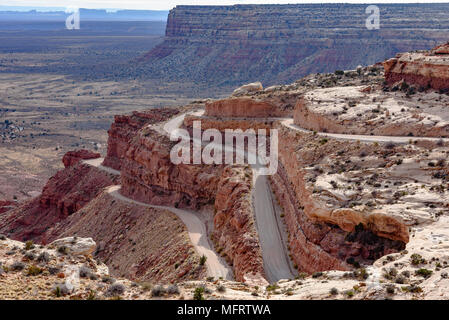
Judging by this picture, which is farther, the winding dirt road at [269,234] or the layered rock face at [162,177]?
the layered rock face at [162,177]

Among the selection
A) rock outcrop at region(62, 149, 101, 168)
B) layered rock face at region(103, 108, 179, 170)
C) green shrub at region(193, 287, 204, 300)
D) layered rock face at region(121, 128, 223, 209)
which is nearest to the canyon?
layered rock face at region(121, 128, 223, 209)

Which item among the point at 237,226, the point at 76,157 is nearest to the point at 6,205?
the point at 76,157

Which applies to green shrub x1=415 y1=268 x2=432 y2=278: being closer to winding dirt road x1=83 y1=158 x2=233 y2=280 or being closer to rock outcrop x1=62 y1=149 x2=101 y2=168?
winding dirt road x1=83 y1=158 x2=233 y2=280

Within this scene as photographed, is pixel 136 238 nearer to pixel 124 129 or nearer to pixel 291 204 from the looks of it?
pixel 291 204

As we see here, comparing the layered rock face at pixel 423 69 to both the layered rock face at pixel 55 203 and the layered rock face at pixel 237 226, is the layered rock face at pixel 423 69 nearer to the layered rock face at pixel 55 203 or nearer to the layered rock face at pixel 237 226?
the layered rock face at pixel 237 226

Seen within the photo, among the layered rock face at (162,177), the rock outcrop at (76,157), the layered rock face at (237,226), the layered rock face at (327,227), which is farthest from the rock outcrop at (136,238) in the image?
the rock outcrop at (76,157)

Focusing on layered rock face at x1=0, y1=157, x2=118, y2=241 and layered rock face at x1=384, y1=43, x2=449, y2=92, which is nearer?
layered rock face at x1=384, y1=43, x2=449, y2=92
